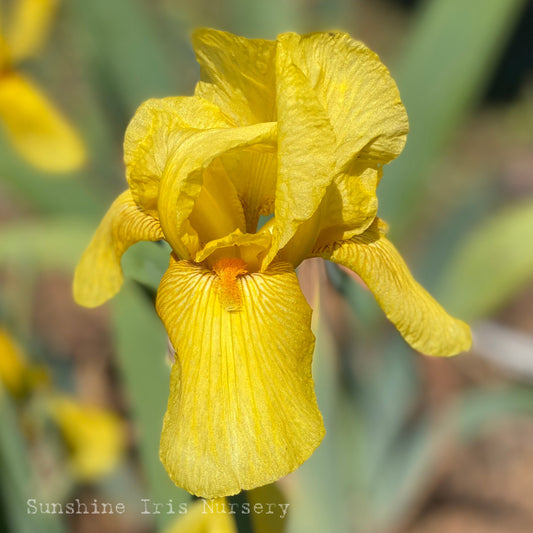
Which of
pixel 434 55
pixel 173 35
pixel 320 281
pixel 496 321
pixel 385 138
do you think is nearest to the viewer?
pixel 385 138

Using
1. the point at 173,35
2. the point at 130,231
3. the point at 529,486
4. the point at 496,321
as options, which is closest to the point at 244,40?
the point at 130,231

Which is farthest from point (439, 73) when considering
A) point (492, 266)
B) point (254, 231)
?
point (254, 231)

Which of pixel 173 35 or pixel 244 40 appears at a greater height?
pixel 244 40

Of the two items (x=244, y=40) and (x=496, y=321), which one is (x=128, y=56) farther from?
(x=496, y=321)

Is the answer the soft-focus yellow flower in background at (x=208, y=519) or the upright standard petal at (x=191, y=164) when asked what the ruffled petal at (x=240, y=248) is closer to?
the upright standard petal at (x=191, y=164)

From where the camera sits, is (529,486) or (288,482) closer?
(288,482)

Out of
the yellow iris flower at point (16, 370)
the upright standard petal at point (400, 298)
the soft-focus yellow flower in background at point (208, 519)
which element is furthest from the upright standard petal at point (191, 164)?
the yellow iris flower at point (16, 370)

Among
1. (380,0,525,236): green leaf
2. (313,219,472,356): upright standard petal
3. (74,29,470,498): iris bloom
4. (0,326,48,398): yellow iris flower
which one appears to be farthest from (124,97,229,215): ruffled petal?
(380,0,525,236): green leaf
